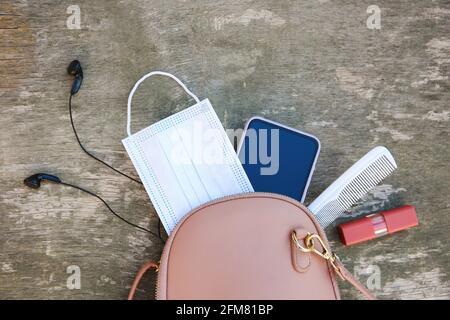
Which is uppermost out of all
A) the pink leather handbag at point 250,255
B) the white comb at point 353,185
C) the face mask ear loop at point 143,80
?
the face mask ear loop at point 143,80

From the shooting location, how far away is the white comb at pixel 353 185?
855 mm

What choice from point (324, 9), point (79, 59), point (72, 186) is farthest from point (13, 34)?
point (324, 9)

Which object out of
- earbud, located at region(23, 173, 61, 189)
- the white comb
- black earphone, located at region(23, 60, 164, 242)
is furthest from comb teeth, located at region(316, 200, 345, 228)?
earbud, located at region(23, 173, 61, 189)

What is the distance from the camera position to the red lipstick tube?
85 cm

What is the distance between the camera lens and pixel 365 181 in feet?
2.85

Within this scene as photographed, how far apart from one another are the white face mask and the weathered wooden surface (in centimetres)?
3

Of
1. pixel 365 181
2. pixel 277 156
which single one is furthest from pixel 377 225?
pixel 277 156

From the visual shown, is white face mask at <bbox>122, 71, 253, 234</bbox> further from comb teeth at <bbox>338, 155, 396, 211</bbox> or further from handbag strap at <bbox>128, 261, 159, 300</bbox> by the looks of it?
comb teeth at <bbox>338, 155, 396, 211</bbox>

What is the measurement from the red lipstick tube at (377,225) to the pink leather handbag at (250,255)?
0.10 meters

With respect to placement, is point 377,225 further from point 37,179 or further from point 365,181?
point 37,179

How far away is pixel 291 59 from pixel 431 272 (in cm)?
45

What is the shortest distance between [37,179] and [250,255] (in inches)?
15.1

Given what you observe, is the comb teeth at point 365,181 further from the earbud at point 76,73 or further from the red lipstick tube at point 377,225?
the earbud at point 76,73

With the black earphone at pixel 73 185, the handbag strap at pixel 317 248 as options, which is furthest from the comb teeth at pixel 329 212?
the black earphone at pixel 73 185
